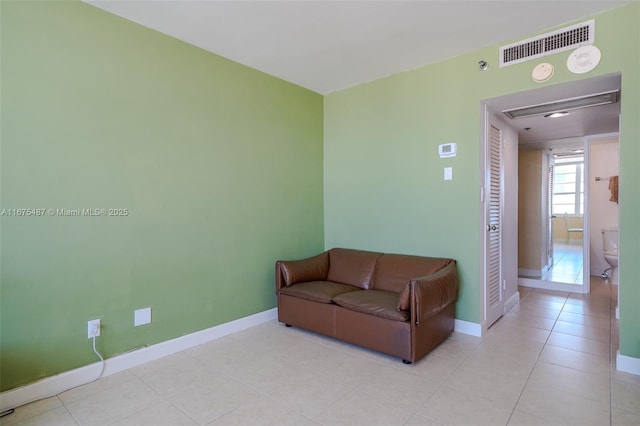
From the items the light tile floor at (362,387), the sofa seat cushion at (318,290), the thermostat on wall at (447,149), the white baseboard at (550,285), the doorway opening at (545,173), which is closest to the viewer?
the light tile floor at (362,387)

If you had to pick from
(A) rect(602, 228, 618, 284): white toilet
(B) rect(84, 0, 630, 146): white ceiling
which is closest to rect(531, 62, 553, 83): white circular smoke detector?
(B) rect(84, 0, 630, 146): white ceiling

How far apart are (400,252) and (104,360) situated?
2662 mm

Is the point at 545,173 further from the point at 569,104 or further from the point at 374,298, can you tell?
the point at 374,298

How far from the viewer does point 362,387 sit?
2.13 meters

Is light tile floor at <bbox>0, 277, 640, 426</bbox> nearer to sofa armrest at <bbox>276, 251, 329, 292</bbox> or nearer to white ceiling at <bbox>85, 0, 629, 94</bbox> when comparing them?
sofa armrest at <bbox>276, 251, 329, 292</bbox>

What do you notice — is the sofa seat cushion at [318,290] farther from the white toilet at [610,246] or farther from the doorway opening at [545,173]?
the white toilet at [610,246]

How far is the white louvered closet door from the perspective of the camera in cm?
315

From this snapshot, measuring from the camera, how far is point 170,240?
2.66 metres

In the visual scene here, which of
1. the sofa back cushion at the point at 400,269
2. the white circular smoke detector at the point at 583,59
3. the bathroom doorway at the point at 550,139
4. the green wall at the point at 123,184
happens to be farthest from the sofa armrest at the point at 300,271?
the white circular smoke detector at the point at 583,59

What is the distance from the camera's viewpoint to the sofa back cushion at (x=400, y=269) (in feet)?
9.83

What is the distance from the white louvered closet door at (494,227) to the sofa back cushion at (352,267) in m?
1.07

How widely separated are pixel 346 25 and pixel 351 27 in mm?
50

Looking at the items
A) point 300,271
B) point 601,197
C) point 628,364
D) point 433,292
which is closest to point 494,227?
point 433,292

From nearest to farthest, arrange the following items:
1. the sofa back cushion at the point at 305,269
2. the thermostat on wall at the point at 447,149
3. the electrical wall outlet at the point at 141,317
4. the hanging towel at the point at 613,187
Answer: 1. the electrical wall outlet at the point at 141,317
2. the thermostat on wall at the point at 447,149
3. the sofa back cushion at the point at 305,269
4. the hanging towel at the point at 613,187
